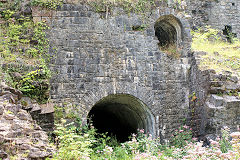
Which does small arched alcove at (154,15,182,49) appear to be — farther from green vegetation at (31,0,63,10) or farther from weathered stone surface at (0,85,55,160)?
weathered stone surface at (0,85,55,160)

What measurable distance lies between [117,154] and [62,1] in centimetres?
507

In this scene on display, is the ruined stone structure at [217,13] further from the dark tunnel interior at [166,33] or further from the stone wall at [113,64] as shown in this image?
the stone wall at [113,64]

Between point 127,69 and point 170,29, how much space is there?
9.46 ft

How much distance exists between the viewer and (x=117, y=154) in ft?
23.9

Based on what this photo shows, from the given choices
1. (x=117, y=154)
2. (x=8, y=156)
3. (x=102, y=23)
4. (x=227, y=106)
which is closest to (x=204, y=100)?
(x=227, y=106)

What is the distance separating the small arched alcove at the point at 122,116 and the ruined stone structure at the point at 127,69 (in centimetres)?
6

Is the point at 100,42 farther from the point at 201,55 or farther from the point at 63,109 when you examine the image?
the point at 201,55

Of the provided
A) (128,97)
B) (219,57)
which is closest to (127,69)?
(128,97)

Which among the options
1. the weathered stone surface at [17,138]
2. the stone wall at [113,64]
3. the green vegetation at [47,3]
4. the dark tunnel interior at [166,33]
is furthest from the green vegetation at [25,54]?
the dark tunnel interior at [166,33]

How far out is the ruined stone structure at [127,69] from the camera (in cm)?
845

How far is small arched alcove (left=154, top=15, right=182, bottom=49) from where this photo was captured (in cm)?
1018

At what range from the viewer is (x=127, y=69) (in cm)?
891

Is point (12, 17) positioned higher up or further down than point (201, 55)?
higher up

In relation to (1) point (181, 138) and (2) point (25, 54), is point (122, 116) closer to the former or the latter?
(1) point (181, 138)
